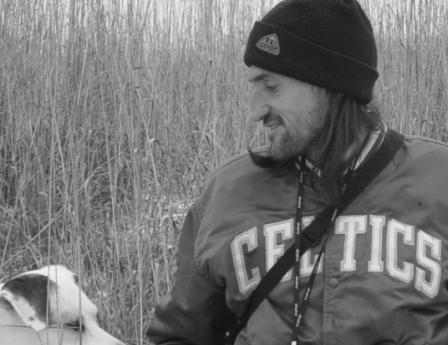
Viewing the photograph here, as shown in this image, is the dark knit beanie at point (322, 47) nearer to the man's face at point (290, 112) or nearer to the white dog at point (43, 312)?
the man's face at point (290, 112)

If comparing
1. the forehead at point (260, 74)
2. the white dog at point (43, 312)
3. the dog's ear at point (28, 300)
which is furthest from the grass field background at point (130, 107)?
the forehead at point (260, 74)

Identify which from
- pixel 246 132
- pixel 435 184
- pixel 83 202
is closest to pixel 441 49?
pixel 246 132

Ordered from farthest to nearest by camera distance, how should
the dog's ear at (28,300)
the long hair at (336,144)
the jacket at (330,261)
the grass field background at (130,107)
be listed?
the grass field background at (130,107)
the dog's ear at (28,300)
the long hair at (336,144)
the jacket at (330,261)

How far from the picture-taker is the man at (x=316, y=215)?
58.1 inches

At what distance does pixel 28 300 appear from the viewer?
83.0 inches

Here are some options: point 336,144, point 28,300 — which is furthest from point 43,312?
point 336,144

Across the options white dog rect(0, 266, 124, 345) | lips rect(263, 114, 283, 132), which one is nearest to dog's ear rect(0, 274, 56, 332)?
white dog rect(0, 266, 124, 345)

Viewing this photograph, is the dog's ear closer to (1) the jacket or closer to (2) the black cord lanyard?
(1) the jacket

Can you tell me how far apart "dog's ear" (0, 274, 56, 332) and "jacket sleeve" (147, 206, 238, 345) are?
0.56 meters

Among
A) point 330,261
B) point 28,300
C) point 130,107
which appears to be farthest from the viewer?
point 130,107

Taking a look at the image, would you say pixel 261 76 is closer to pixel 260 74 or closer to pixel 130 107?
pixel 260 74

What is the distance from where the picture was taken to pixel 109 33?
3609mm

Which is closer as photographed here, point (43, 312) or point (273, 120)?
point (273, 120)

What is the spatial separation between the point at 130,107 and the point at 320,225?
1.73 meters
